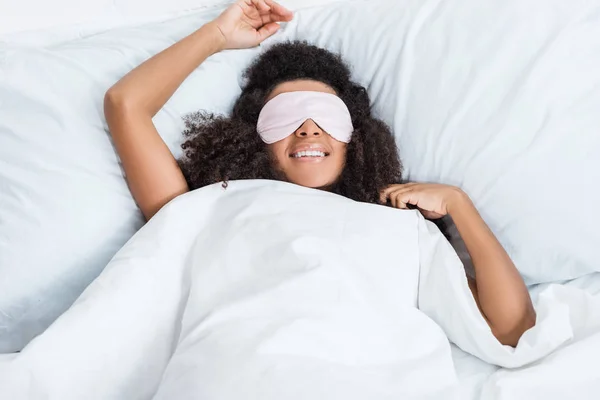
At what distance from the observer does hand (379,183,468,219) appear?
3.68 feet

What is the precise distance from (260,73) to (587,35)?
2.09 ft

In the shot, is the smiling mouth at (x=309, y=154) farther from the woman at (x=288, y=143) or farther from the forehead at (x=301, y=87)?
the forehead at (x=301, y=87)

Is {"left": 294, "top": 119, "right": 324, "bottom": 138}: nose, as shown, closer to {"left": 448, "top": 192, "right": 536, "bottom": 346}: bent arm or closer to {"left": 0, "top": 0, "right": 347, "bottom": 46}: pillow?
{"left": 448, "top": 192, "right": 536, "bottom": 346}: bent arm

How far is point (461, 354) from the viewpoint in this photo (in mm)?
1035

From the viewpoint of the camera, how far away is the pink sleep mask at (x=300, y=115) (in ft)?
3.74

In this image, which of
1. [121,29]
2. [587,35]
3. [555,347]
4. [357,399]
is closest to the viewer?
[357,399]

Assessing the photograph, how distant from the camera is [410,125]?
4.00ft

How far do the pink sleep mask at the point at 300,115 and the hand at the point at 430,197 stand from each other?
6.0 inches

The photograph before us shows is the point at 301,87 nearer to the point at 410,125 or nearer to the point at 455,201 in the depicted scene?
the point at 410,125

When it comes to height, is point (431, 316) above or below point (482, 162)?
below

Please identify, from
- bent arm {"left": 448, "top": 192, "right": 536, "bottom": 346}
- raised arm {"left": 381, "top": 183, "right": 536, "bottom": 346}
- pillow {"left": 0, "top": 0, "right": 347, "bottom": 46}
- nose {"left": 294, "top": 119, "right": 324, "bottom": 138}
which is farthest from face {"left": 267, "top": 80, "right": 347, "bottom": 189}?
pillow {"left": 0, "top": 0, "right": 347, "bottom": 46}

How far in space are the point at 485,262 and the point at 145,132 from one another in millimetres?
640

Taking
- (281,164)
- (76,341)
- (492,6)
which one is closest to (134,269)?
(76,341)

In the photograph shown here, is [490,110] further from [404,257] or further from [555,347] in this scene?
[555,347]
